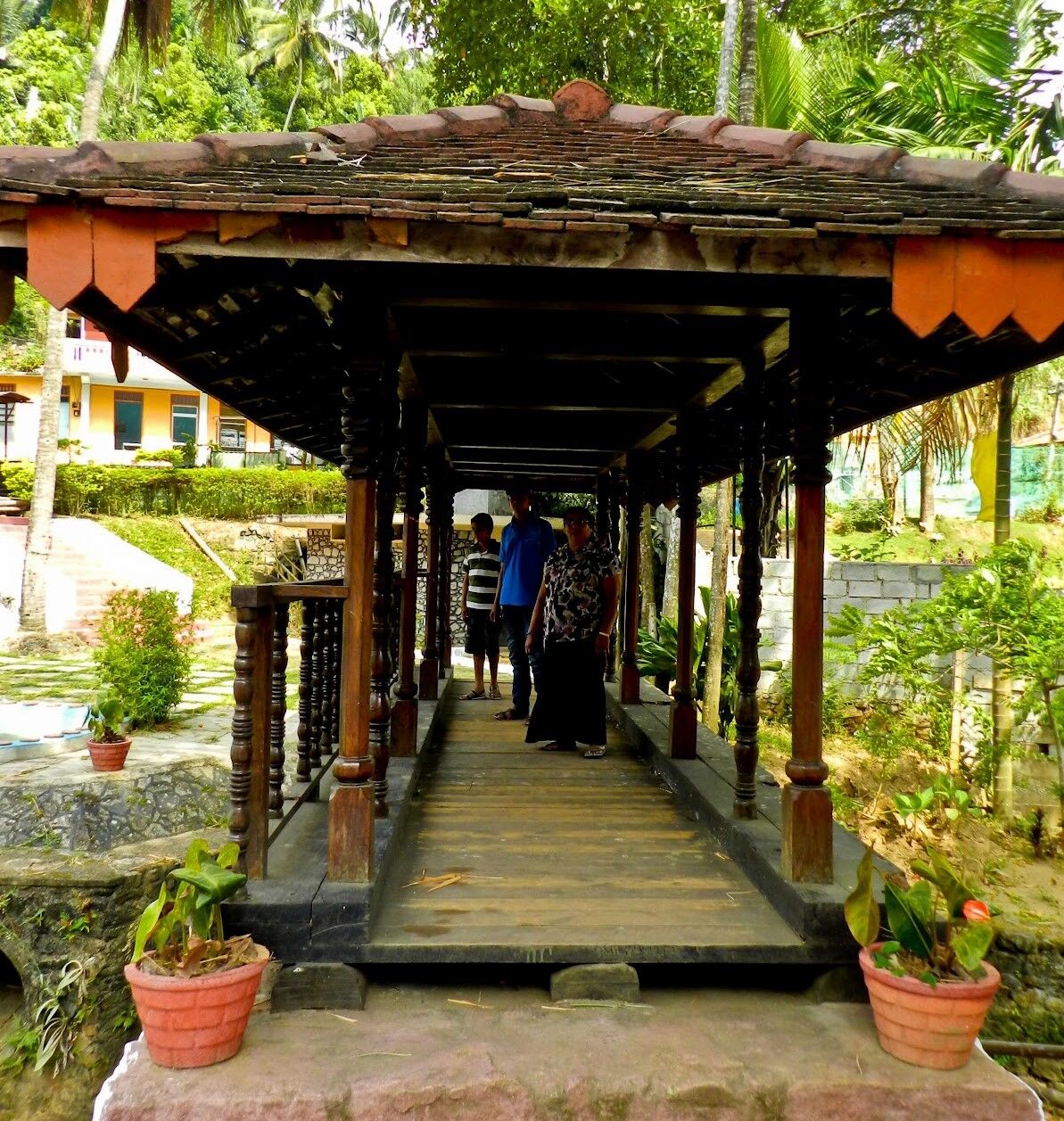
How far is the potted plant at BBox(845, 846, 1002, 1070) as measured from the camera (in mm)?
3035

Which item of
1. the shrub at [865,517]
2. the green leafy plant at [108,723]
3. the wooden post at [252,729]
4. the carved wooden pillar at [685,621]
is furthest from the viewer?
the shrub at [865,517]

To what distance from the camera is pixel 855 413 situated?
20.3 feet

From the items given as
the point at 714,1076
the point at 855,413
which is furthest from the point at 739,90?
the point at 714,1076

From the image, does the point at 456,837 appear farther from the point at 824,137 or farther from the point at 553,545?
the point at 824,137

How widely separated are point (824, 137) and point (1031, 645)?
20.9ft

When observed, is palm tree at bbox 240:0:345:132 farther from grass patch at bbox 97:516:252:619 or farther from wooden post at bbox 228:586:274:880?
wooden post at bbox 228:586:274:880

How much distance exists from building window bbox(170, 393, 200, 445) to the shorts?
25675 millimetres

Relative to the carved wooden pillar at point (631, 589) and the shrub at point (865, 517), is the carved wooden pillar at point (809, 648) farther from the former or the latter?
the shrub at point (865, 517)

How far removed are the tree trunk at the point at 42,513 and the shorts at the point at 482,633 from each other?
990 cm

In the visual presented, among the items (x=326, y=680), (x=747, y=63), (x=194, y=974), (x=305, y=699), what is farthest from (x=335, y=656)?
(x=747, y=63)

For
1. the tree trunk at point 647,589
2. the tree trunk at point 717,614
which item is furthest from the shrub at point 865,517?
the tree trunk at point 717,614

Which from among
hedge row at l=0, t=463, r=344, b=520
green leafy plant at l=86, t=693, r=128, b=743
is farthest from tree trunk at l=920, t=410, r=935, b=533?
green leafy plant at l=86, t=693, r=128, b=743

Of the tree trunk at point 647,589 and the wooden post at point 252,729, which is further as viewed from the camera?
the tree trunk at point 647,589

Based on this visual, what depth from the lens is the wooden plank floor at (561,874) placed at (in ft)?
11.7
